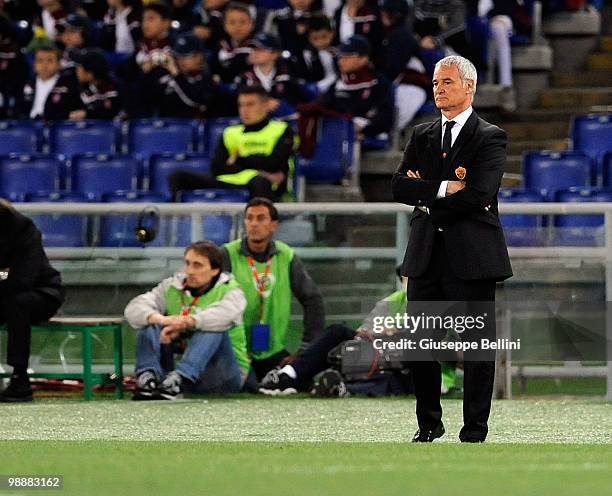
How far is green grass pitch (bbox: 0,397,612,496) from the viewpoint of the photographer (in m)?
6.42

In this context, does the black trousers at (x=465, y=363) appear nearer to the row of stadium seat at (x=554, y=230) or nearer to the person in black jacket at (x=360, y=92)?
the row of stadium seat at (x=554, y=230)

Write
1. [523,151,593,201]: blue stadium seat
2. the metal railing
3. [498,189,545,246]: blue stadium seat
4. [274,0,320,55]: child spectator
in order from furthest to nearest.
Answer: [274,0,320,55]: child spectator < [523,151,593,201]: blue stadium seat < [498,189,545,246]: blue stadium seat < the metal railing

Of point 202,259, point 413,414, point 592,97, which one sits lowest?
point 413,414

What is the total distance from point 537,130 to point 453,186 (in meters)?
9.58

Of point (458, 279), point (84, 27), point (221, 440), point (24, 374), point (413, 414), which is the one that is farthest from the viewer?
point (84, 27)

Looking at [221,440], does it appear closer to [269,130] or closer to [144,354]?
[144,354]

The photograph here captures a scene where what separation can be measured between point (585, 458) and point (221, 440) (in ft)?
7.19

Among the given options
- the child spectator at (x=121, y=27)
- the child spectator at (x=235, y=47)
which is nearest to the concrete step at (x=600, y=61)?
the child spectator at (x=235, y=47)

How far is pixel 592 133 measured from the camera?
15.8m

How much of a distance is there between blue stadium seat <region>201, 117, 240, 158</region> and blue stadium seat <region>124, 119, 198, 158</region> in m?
0.14

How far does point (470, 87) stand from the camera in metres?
8.43

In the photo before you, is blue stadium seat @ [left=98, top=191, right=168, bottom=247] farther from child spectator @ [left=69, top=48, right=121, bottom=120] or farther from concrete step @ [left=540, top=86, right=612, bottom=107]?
concrete step @ [left=540, top=86, right=612, bottom=107]

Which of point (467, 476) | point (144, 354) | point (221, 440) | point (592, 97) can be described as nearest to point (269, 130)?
point (144, 354)

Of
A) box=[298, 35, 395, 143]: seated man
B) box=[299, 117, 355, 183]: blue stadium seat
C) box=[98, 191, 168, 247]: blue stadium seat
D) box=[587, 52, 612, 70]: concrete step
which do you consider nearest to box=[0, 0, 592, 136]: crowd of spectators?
box=[298, 35, 395, 143]: seated man
